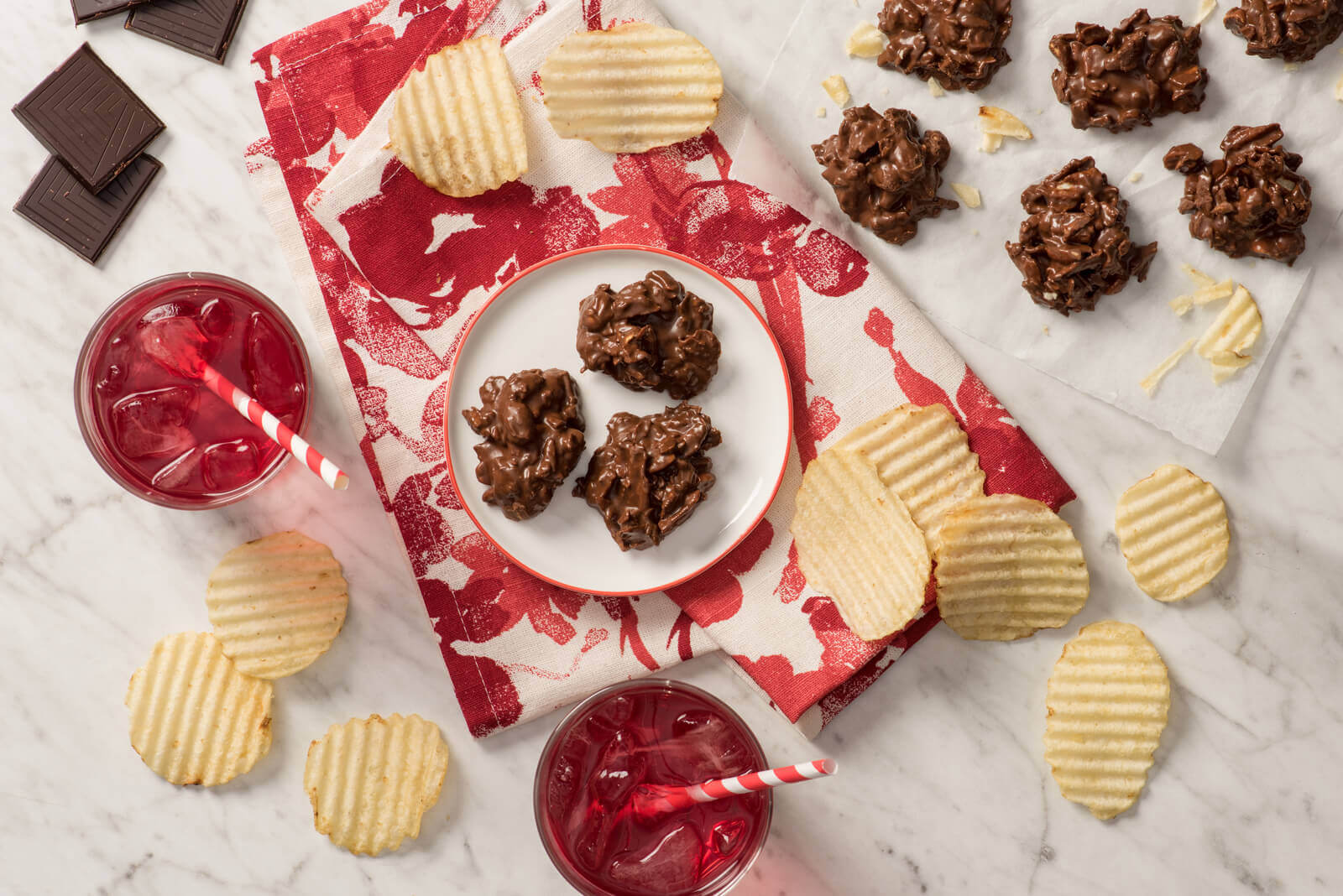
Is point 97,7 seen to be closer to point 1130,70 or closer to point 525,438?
point 525,438

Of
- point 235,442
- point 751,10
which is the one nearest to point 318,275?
point 235,442

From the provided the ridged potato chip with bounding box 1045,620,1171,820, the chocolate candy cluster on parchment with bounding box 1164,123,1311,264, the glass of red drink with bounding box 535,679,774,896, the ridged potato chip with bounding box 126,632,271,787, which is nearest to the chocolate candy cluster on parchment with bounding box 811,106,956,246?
the chocolate candy cluster on parchment with bounding box 1164,123,1311,264

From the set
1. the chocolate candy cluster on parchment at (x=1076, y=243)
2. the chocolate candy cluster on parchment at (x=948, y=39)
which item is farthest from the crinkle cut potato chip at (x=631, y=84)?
the chocolate candy cluster on parchment at (x=1076, y=243)

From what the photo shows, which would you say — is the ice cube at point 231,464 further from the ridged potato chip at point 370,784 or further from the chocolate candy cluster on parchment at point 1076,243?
the chocolate candy cluster on parchment at point 1076,243

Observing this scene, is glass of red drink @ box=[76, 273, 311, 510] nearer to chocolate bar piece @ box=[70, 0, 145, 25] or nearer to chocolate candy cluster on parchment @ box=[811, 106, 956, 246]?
chocolate bar piece @ box=[70, 0, 145, 25]

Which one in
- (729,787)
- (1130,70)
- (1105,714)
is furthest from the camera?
(1105,714)

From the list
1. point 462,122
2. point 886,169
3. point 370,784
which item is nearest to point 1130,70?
point 886,169

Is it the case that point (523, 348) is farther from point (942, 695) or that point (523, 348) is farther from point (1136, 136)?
point (1136, 136)
